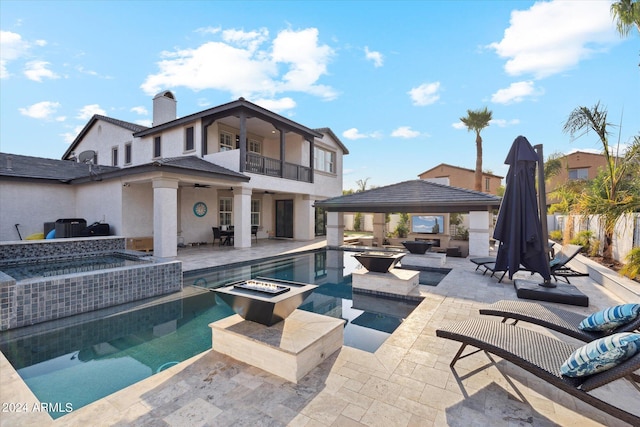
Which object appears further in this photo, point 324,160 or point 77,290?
point 324,160

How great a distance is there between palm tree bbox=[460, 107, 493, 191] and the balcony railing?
1405cm

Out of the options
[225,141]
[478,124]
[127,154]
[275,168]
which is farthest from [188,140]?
[478,124]

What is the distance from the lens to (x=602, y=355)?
220cm

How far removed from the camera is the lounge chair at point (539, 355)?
2.13 metres

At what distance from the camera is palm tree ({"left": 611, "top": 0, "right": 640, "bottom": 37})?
8188mm

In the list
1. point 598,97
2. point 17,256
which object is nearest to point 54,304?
point 17,256

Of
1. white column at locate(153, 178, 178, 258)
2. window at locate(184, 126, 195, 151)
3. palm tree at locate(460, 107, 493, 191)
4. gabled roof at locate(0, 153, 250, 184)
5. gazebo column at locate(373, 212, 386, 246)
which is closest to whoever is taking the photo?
white column at locate(153, 178, 178, 258)

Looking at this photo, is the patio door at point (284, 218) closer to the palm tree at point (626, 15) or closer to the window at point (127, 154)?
the window at point (127, 154)

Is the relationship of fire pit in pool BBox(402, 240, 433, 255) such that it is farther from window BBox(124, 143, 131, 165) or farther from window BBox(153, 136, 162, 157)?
window BBox(124, 143, 131, 165)

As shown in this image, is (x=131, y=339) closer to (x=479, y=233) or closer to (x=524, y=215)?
(x=524, y=215)

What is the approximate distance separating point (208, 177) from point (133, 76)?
580cm

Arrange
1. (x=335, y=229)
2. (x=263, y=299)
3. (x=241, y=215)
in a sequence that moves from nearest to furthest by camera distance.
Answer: (x=263, y=299) < (x=241, y=215) < (x=335, y=229)

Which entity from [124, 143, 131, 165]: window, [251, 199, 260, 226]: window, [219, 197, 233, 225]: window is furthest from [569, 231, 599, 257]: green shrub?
[124, 143, 131, 165]: window

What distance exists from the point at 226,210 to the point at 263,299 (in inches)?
585
